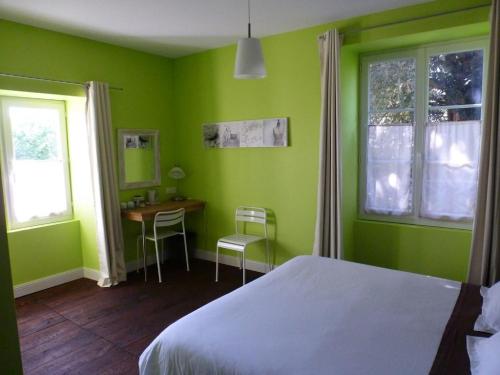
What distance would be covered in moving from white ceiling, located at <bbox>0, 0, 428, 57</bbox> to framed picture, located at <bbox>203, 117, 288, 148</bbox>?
90cm

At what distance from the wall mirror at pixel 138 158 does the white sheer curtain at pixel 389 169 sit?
249 cm

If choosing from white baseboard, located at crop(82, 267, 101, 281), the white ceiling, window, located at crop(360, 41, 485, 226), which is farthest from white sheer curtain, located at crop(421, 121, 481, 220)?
white baseboard, located at crop(82, 267, 101, 281)

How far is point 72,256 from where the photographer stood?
399 centimetres

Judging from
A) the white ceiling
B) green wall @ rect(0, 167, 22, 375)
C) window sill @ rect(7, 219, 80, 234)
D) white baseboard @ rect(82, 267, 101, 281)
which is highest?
the white ceiling

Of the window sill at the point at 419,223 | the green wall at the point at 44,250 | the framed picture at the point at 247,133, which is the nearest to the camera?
the window sill at the point at 419,223

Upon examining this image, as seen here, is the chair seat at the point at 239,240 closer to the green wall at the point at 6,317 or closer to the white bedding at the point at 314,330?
the white bedding at the point at 314,330

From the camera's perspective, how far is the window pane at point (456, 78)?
3.07 meters

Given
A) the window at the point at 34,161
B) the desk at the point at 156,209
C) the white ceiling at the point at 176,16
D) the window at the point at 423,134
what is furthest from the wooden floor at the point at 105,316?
the white ceiling at the point at 176,16

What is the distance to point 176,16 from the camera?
3158 mm

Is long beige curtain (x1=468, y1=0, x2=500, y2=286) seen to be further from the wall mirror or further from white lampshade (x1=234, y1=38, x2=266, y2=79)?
the wall mirror

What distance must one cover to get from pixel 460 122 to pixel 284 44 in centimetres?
180

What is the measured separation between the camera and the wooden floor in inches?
98.2

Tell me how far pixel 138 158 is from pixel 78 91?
98 centimetres

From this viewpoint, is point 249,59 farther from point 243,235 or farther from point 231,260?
point 231,260
